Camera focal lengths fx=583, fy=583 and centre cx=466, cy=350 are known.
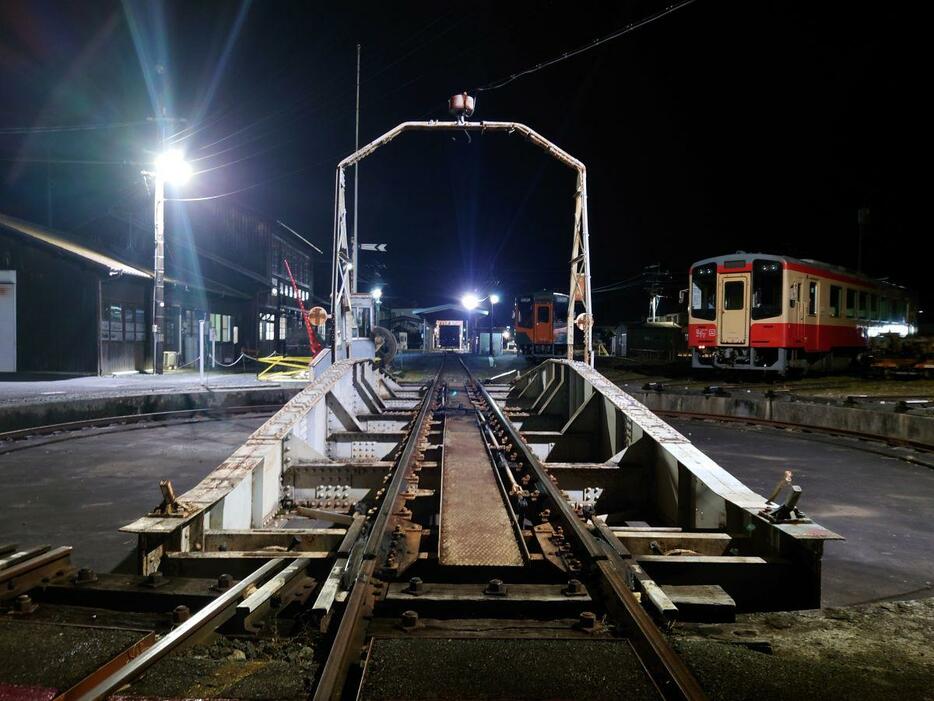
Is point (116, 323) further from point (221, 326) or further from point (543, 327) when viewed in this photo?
point (543, 327)

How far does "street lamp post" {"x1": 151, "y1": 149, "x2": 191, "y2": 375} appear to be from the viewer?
1883 cm

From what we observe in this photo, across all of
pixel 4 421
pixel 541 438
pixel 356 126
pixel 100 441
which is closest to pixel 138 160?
pixel 356 126

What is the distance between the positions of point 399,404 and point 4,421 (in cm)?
719

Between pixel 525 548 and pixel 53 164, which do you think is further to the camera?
pixel 53 164

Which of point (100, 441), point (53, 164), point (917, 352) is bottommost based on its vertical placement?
point (100, 441)

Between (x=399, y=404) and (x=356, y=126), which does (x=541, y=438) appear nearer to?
(x=399, y=404)

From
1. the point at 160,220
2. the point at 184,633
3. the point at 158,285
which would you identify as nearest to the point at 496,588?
the point at 184,633

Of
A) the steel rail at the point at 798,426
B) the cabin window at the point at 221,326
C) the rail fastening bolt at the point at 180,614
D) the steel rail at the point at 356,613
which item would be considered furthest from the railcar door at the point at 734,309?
the cabin window at the point at 221,326

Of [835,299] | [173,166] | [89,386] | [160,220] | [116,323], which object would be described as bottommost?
[89,386]

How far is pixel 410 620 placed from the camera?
8.97 feet

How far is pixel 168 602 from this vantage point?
9.69 ft

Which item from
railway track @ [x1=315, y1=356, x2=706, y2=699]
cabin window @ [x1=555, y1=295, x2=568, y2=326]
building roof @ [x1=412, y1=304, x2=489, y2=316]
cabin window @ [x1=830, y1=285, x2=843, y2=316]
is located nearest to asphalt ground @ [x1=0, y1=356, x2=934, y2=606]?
railway track @ [x1=315, y1=356, x2=706, y2=699]

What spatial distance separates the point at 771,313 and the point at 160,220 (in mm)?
19190

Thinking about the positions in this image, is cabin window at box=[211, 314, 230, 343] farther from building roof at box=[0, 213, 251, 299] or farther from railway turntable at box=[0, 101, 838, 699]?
railway turntable at box=[0, 101, 838, 699]
